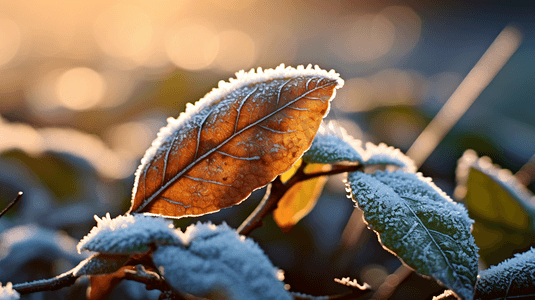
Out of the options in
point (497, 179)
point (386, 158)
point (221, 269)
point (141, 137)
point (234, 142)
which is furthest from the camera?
point (141, 137)

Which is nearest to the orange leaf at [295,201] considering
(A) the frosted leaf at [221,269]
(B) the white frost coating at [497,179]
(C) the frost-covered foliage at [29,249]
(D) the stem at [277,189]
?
(D) the stem at [277,189]

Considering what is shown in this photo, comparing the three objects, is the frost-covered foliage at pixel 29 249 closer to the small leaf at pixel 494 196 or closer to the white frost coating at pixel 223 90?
the white frost coating at pixel 223 90

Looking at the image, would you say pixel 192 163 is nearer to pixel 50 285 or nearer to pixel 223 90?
pixel 223 90

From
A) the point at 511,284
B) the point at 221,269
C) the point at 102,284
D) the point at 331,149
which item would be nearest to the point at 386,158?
the point at 331,149

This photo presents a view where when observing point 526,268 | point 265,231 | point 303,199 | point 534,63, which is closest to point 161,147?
point 303,199

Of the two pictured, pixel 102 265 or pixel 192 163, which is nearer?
pixel 102 265
